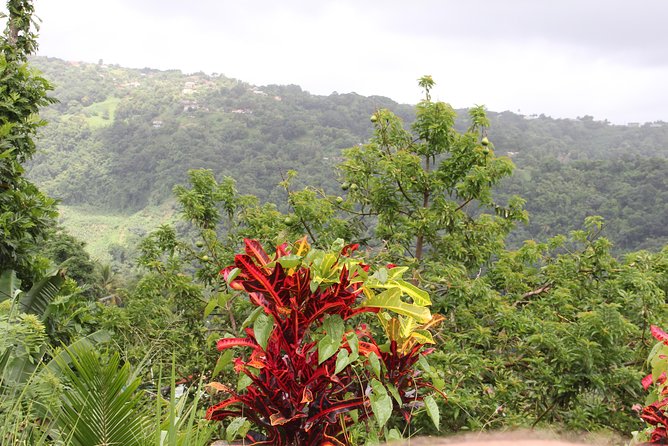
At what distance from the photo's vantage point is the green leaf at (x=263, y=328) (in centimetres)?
142

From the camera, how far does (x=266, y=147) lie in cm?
6794

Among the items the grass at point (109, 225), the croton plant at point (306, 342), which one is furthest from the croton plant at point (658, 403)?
the grass at point (109, 225)

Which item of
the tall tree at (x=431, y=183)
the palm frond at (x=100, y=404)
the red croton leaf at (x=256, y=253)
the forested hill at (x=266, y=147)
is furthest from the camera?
the forested hill at (x=266, y=147)

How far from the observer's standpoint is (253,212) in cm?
603

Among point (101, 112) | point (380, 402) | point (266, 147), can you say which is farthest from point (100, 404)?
point (101, 112)

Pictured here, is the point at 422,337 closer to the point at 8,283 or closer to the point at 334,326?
the point at 334,326

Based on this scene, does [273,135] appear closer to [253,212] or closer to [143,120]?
[143,120]

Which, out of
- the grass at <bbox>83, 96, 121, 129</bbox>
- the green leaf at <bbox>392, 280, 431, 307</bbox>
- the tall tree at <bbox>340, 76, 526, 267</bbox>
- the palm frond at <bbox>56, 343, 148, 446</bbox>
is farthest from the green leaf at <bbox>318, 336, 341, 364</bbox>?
the grass at <bbox>83, 96, 121, 129</bbox>

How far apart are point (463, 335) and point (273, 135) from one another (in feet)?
238

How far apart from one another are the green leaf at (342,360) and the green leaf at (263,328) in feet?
0.60

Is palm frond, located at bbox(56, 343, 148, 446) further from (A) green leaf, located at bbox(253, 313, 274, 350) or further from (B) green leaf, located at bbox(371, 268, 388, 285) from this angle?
(B) green leaf, located at bbox(371, 268, 388, 285)

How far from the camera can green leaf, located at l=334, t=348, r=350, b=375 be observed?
139 cm

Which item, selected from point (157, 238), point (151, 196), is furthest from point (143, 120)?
point (157, 238)

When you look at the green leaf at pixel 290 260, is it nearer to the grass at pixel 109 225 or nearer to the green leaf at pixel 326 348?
the green leaf at pixel 326 348
